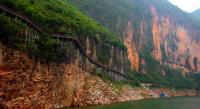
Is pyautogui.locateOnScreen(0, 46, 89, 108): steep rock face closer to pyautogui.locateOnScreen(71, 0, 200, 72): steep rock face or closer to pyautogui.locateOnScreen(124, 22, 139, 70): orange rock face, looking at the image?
pyautogui.locateOnScreen(71, 0, 200, 72): steep rock face

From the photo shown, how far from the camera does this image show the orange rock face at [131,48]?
123m

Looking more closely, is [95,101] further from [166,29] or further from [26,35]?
[166,29]

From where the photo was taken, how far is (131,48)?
12975 centimetres

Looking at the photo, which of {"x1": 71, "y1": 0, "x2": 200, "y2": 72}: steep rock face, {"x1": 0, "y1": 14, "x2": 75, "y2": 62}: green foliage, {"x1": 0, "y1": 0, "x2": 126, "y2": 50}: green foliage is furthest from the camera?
{"x1": 71, "y1": 0, "x2": 200, "y2": 72}: steep rock face

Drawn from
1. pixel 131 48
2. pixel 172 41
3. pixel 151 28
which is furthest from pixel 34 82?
pixel 172 41

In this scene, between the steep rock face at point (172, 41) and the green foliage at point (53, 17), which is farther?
the steep rock face at point (172, 41)

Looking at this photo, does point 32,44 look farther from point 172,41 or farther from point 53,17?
point 172,41

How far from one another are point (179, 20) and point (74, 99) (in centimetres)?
12618

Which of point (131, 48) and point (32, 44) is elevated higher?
point (131, 48)

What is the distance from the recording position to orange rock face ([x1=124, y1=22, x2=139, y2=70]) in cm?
12321

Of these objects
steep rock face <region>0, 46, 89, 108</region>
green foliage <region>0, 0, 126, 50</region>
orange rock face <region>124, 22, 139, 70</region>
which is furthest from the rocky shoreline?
orange rock face <region>124, 22, 139, 70</region>

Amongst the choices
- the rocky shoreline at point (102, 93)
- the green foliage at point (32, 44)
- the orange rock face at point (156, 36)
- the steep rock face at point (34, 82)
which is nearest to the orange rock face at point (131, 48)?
the orange rock face at point (156, 36)

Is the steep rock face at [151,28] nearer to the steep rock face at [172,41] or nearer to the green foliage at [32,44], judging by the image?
the steep rock face at [172,41]

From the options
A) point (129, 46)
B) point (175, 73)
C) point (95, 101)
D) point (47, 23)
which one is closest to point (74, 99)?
point (95, 101)
